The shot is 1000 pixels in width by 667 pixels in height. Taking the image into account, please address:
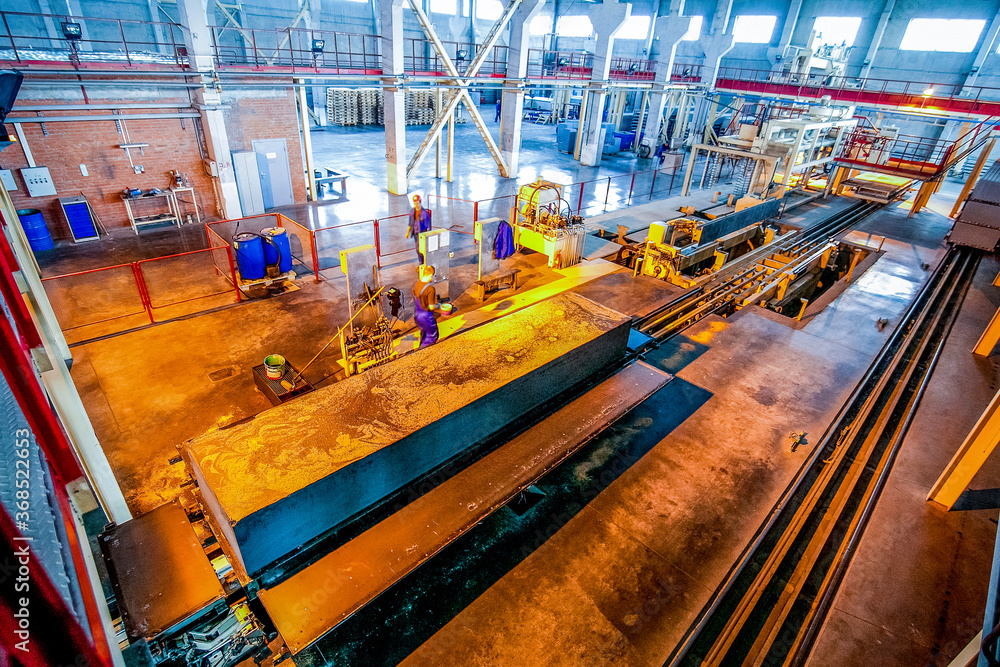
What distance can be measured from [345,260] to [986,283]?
16008 millimetres

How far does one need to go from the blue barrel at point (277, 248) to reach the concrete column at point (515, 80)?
40.7ft

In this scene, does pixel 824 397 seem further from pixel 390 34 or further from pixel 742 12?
pixel 742 12

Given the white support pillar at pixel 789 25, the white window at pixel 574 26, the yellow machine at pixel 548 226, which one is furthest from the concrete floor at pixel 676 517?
the white window at pixel 574 26

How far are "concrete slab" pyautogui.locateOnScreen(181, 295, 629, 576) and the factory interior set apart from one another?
0.03m

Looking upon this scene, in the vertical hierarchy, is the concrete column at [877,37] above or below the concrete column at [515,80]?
above

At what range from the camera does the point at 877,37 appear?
2712 cm

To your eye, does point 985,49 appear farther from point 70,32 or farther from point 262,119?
point 70,32

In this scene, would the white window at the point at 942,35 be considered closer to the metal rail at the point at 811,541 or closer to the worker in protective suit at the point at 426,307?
the metal rail at the point at 811,541

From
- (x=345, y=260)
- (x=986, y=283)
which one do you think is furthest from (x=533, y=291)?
(x=986, y=283)

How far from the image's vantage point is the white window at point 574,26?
38.7 meters

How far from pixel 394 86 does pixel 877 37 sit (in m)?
28.1

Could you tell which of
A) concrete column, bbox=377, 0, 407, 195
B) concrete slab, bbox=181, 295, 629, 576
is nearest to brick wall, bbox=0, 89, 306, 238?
concrete column, bbox=377, 0, 407, 195

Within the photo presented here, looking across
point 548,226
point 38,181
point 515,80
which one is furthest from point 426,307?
point 515,80

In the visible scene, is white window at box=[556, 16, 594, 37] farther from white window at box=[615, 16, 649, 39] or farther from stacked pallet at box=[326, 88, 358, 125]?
stacked pallet at box=[326, 88, 358, 125]
